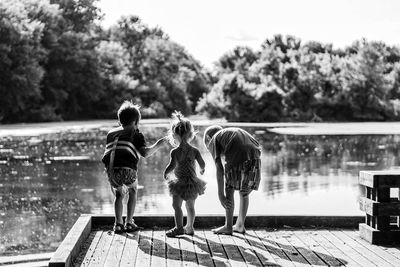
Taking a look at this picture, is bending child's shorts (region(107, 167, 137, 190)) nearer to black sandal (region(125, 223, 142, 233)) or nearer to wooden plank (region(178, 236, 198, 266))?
black sandal (region(125, 223, 142, 233))

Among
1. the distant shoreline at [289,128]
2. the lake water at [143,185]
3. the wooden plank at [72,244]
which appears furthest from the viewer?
the distant shoreline at [289,128]

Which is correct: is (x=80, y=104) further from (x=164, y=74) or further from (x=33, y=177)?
(x=33, y=177)

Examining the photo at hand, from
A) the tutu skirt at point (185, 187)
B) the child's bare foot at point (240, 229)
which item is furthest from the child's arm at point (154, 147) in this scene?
the child's bare foot at point (240, 229)

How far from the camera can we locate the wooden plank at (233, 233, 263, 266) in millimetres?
5270

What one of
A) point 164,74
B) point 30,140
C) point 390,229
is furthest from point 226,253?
point 164,74

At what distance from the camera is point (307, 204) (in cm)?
1314

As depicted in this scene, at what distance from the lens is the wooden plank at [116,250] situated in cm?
528

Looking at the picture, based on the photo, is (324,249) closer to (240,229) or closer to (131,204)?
(240,229)

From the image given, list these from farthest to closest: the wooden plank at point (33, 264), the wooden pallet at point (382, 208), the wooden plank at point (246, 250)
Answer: the wooden plank at point (33, 264) < the wooden pallet at point (382, 208) < the wooden plank at point (246, 250)

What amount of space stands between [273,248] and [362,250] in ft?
2.29

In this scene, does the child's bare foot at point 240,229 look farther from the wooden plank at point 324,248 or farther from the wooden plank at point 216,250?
the wooden plank at point 324,248

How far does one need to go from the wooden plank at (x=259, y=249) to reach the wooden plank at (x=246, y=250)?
0.09 ft

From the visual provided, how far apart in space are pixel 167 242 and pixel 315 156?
17468mm

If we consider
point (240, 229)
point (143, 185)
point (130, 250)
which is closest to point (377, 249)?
point (240, 229)
